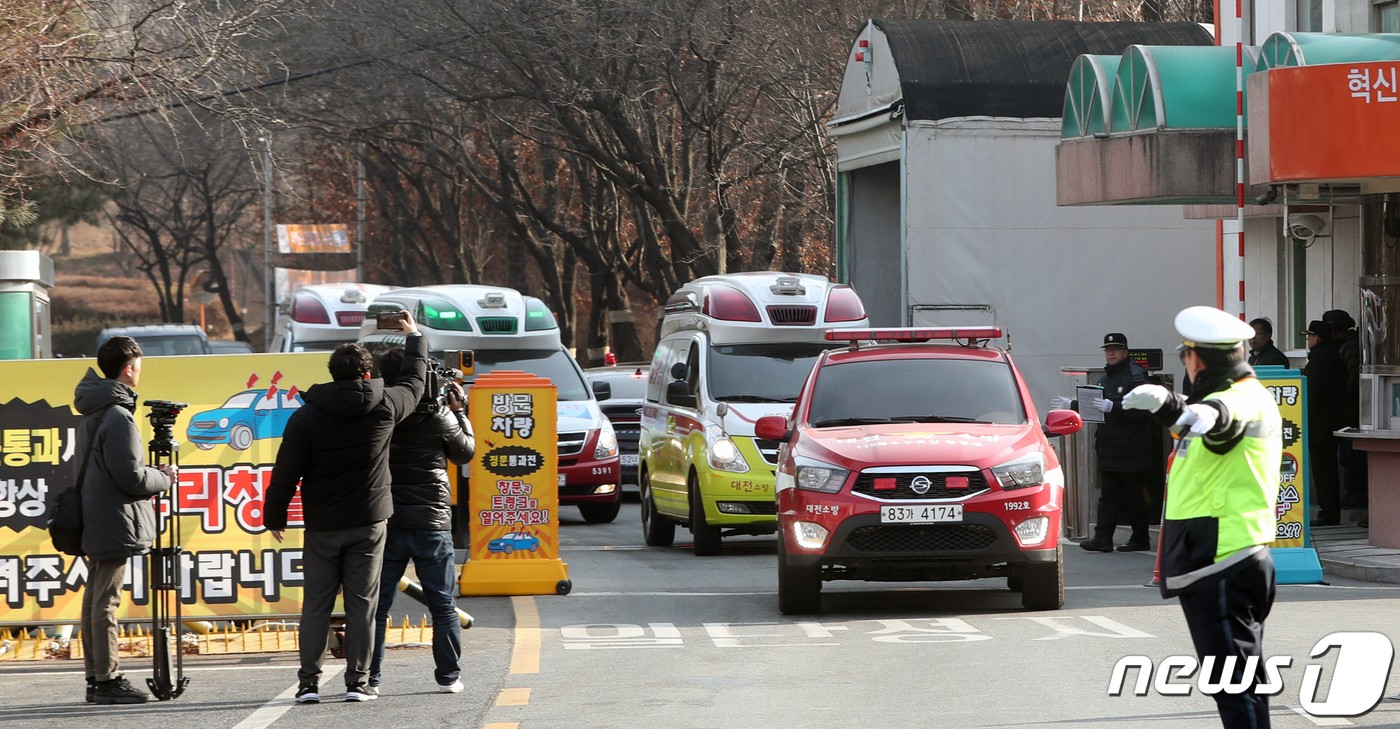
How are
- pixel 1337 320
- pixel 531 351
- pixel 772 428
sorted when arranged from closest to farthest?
pixel 772 428
pixel 1337 320
pixel 531 351

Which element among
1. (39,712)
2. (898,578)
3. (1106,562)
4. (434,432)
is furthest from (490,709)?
(1106,562)

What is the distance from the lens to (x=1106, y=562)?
50.6ft

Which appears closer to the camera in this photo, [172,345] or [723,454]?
[723,454]

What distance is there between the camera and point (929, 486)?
11617mm

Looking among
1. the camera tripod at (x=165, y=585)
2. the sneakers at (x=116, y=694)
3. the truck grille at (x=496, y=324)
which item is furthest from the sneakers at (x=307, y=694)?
the truck grille at (x=496, y=324)

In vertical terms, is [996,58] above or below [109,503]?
above

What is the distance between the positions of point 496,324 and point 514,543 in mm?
7246

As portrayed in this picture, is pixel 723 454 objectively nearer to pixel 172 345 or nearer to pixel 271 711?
pixel 271 711

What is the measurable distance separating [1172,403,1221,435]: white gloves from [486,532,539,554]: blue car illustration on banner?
760 centimetres

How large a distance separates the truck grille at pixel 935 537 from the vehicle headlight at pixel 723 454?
410cm

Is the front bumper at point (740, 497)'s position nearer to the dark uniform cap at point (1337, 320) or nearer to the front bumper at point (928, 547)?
the front bumper at point (928, 547)

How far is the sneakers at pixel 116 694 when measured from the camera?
9148mm

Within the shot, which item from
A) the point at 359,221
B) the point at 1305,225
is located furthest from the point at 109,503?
the point at 359,221

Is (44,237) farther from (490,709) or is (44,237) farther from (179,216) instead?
(490,709)
